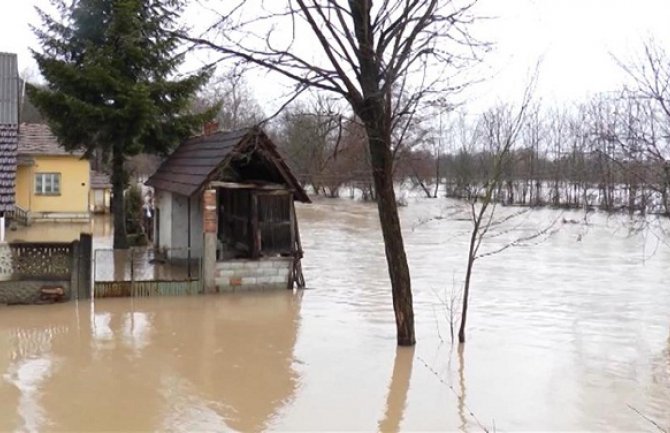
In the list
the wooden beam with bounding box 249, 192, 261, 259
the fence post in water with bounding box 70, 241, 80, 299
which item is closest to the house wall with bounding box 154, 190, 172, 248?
the wooden beam with bounding box 249, 192, 261, 259

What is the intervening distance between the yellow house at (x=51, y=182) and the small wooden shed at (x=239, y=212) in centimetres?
1226

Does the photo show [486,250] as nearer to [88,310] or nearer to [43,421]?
[88,310]

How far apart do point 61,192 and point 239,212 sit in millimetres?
14740

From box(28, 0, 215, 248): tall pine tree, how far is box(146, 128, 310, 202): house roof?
2568 millimetres

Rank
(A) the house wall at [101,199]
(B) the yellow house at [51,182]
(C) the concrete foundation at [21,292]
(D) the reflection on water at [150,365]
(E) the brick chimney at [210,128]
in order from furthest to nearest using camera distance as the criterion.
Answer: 1. (A) the house wall at [101,199]
2. (B) the yellow house at [51,182]
3. (E) the brick chimney at [210,128]
4. (C) the concrete foundation at [21,292]
5. (D) the reflection on water at [150,365]

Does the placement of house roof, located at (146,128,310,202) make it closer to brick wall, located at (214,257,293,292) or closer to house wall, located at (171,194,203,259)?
house wall, located at (171,194,203,259)

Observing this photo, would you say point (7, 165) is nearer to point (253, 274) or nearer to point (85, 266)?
point (85, 266)

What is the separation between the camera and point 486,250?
2797 cm

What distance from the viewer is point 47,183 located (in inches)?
1176

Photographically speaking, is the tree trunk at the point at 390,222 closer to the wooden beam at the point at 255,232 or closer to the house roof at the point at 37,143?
the wooden beam at the point at 255,232

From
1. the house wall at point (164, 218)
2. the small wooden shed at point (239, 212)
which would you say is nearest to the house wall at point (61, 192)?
the house wall at point (164, 218)

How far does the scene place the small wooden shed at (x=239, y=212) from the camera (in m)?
16.2

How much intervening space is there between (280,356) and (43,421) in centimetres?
406

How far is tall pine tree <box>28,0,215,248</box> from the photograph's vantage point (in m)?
20.6
